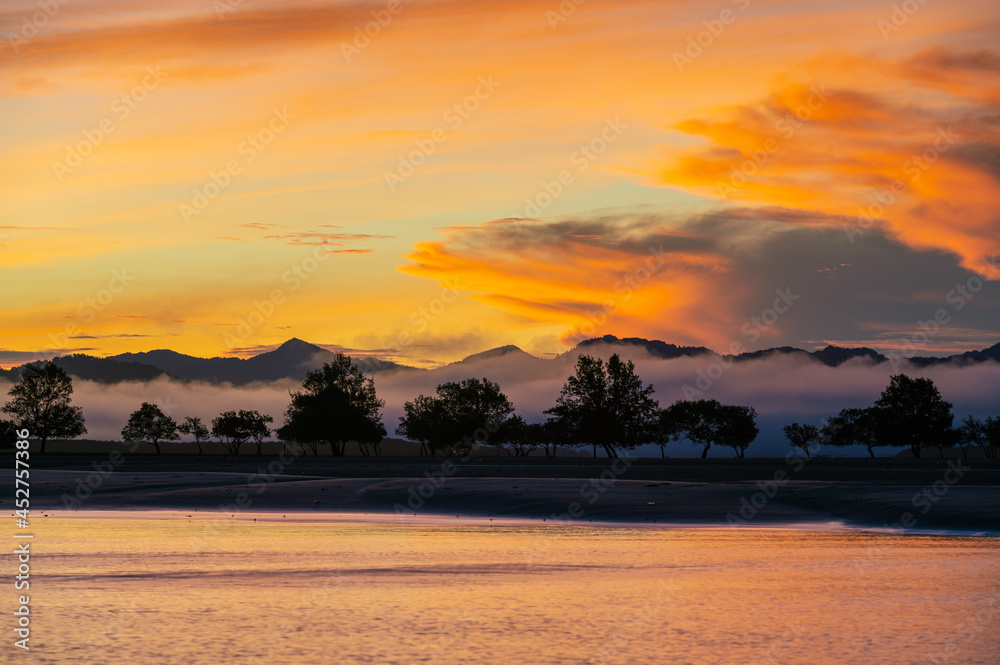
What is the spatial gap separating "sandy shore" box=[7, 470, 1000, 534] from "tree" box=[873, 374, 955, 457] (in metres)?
142

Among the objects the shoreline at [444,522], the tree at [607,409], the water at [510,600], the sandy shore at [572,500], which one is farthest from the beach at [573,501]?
the tree at [607,409]

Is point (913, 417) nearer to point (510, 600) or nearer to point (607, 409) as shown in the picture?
point (607, 409)

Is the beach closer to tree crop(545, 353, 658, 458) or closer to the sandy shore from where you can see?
the sandy shore

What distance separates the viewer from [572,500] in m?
42.6

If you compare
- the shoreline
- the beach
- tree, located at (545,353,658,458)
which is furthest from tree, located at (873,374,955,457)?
the shoreline

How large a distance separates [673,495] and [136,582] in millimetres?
29879

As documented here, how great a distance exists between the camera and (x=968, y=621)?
15.7 metres

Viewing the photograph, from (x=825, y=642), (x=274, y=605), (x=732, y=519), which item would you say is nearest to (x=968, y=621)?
(x=825, y=642)

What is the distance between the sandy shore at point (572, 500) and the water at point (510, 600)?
7.83 m

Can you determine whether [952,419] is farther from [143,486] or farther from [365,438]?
[143,486]

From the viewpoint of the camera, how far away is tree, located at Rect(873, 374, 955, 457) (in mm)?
184375

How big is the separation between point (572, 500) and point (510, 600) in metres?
25.2

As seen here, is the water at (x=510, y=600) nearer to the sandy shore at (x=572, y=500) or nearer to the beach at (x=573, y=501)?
the beach at (x=573, y=501)

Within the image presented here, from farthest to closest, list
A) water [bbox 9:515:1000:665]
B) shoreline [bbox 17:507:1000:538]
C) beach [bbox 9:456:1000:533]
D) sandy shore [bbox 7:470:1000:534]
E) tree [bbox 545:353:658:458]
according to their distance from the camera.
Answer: tree [bbox 545:353:658:458], sandy shore [bbox 7:470:1000:534], beach [bbox 9:456:1000:533], shoreline [bbox 17:507:1000:538], water [bbox 9:515:1000:665]
